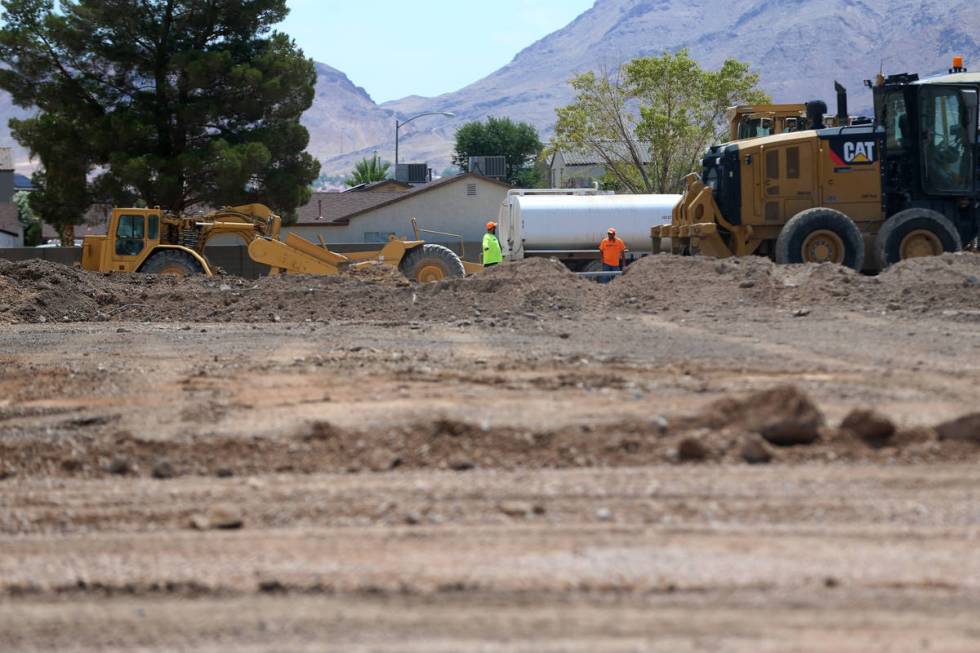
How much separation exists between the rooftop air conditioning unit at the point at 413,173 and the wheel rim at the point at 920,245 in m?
59.4

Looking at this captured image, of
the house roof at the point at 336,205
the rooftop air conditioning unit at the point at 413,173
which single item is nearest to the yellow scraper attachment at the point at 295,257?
the house roof at the point at 336,205

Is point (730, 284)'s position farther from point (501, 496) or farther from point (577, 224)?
point (501, 496)

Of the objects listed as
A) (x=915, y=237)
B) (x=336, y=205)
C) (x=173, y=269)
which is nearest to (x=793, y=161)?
(x=915, y=237)

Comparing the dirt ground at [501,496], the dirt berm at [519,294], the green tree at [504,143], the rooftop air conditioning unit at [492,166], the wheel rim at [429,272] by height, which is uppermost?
the green tree at [504,143]

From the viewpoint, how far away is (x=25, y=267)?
2225 centimetres

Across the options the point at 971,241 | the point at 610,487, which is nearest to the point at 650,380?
the point at 610,487

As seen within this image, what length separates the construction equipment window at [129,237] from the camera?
26.7 m

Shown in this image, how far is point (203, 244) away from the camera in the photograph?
91.8 feet

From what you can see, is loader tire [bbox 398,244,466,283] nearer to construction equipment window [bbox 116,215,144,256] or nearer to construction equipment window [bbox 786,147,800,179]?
construction equipment window [bbox 116,215,144,256]

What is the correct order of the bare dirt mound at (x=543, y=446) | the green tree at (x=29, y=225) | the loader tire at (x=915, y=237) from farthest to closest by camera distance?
the green tree at (x=29, y=225) < the loader tire at (x=915, y=237) < the bare dirt mound at (x=543, y=446)

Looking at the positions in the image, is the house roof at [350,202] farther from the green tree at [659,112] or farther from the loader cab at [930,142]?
the loader cab at [930,142]

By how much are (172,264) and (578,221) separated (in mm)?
10297

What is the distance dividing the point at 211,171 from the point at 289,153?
138 inches

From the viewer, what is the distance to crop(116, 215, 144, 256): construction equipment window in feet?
87.6
